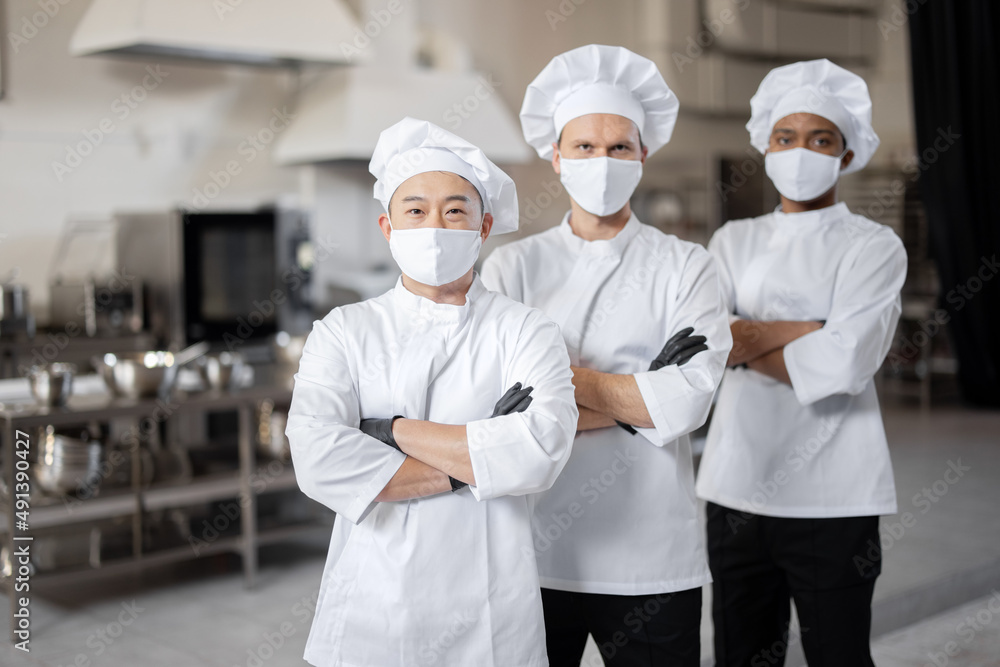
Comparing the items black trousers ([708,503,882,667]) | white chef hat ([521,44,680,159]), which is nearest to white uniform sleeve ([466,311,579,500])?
white chef hat ([521,44,680,159])

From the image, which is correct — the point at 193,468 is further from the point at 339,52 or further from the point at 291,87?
the point at 291,87

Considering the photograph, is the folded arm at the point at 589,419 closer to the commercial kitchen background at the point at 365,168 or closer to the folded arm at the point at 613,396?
the folded arm at the point at 613,396

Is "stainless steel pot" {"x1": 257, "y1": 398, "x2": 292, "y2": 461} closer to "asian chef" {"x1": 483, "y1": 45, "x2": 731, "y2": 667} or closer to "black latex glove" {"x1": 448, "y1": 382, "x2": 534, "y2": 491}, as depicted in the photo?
"asian chef" {"x1": 483, "y1": 45, "x2": 731, "y2": 667}

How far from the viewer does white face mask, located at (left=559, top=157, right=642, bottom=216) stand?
6.00 feet

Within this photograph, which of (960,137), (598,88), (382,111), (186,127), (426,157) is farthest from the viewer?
(960,137)

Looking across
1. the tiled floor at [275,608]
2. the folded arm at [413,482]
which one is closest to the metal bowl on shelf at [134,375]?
the tiled floor at [275,608]

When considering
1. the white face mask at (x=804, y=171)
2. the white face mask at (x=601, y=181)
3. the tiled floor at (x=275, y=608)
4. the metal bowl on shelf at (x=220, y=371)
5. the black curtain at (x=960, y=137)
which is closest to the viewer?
the white face mask at (x=601, y=181)

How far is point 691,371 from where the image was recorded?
5.74 ft

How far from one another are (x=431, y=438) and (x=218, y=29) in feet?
13.4

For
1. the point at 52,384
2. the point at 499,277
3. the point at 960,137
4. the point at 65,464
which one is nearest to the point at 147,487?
the point at 65,464

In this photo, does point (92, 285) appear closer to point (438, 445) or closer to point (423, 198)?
point (423, 198)

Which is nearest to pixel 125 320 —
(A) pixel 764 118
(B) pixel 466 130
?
(B) pixel 466 130

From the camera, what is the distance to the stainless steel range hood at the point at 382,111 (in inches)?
229

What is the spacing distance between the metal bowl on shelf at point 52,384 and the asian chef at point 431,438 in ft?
6.60
